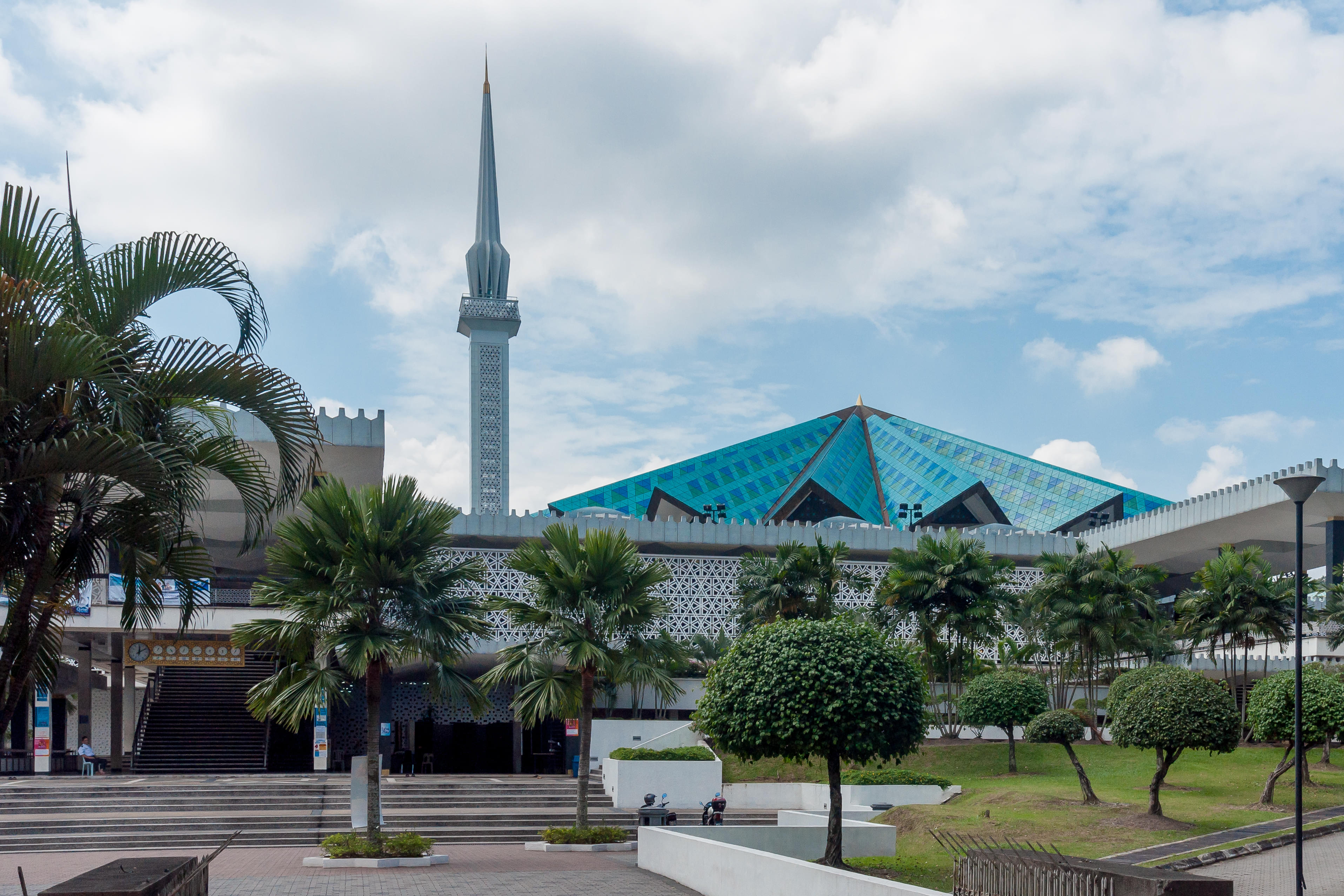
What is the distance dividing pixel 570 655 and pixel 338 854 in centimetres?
428

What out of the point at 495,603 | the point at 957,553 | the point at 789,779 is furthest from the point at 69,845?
the point at 957,553

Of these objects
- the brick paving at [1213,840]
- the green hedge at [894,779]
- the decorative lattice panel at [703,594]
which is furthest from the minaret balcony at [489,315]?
the brick paving at [1213,840]

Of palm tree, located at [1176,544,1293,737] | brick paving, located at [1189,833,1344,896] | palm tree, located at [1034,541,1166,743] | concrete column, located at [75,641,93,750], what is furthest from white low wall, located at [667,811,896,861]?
concrete column, located at [75,641,93,750]

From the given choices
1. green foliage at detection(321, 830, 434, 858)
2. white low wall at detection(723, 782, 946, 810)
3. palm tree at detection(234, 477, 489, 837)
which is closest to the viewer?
palm tree at detection(234, 477, 489, 837)

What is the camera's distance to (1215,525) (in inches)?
1554

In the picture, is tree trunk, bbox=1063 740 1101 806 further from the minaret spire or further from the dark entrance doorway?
the minaret spire

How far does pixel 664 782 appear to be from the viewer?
991 inches

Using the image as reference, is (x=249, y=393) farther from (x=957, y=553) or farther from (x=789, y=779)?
(x=957, y=553)

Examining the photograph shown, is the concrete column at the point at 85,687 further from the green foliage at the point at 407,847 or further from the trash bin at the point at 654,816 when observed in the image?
the trash bin at the point at 654,816

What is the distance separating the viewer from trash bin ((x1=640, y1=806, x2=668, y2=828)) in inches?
786

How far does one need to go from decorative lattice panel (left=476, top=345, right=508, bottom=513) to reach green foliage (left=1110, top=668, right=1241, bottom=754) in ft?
136

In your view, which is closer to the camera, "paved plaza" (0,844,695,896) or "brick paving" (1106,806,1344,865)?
"paved plaza" (0,844,695,896)

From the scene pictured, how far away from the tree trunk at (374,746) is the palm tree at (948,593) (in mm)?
17160

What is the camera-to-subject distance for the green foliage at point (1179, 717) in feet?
58.9
